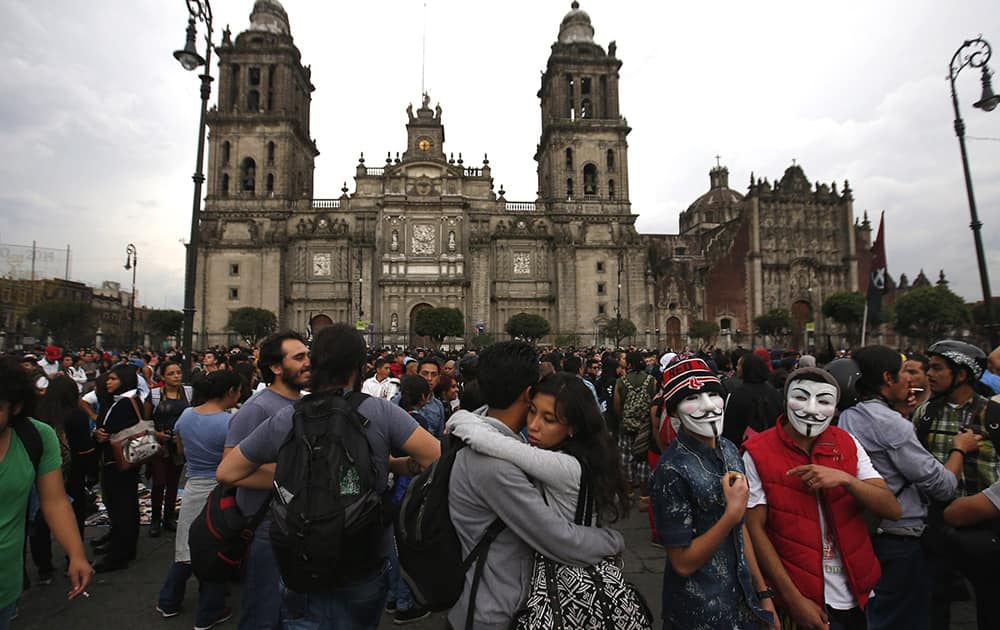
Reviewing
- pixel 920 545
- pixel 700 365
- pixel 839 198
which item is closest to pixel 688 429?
pixel 700 365

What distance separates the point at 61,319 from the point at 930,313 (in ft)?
210

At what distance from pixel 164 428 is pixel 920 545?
23.4 ft

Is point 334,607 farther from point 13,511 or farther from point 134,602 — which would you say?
point 134,602

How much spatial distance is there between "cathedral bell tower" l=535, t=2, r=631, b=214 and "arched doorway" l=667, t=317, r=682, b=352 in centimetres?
946

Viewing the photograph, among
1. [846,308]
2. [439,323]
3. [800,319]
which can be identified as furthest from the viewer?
[800,319]

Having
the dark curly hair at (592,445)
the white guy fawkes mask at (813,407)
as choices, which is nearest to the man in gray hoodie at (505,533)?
the dark curly hair at (592,445)

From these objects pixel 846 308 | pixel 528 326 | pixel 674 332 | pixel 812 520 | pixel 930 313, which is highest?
pixel 846 308

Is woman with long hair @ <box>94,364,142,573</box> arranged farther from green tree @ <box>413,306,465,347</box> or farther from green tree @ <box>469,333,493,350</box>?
green tree @ <box>413,306,465,347</box>

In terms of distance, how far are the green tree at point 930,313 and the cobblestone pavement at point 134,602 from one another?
39961 millimetres

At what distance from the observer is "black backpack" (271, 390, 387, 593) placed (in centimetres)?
235

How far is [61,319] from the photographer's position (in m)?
45.0

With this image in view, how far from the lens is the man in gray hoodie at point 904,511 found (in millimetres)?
3260

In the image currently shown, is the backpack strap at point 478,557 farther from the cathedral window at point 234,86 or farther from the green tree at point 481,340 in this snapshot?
the cathedral window at point 234,86

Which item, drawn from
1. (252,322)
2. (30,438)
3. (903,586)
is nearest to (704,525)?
(903,586)
